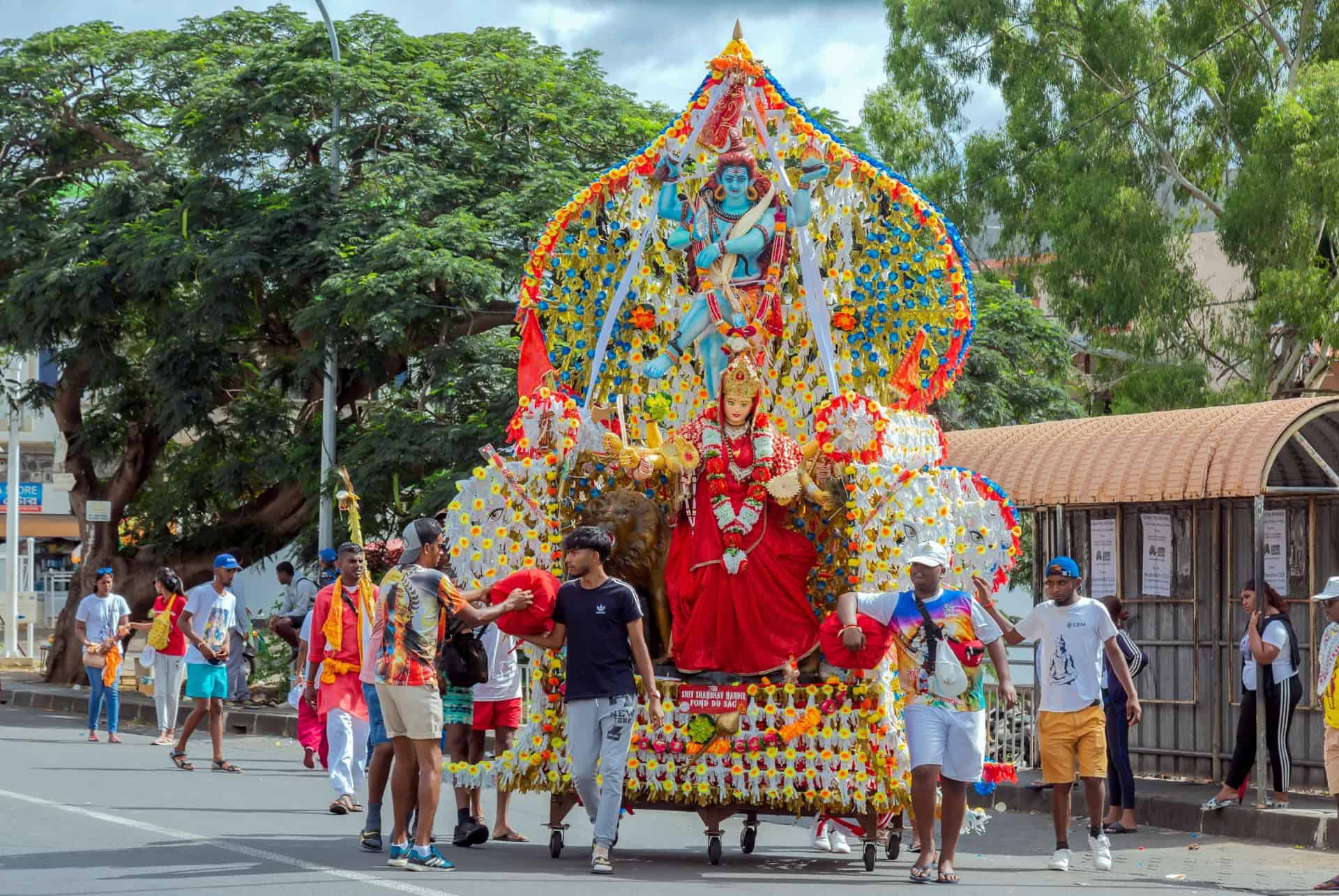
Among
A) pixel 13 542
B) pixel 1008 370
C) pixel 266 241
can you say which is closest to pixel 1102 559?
pixel 1008 370

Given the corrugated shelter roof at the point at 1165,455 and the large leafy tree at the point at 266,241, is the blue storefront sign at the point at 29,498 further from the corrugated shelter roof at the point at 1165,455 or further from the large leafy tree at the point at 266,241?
the corrugated shelter roof at the point at 1165,455

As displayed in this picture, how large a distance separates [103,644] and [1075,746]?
12033 mm

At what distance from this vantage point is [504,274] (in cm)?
2116

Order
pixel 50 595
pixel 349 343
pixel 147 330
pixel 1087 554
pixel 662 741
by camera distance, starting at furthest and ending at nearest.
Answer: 1. pixel 50 595
2. pixel 147 330
3. pixel 349 343
4. pixel 1087 554
5. pixel 662 741

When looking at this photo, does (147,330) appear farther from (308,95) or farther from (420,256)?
(420,256)

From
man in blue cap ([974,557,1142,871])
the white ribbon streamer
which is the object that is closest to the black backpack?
the white ribbon streamer

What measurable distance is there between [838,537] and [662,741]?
5.96ft

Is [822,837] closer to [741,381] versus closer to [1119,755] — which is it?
[1119,755]

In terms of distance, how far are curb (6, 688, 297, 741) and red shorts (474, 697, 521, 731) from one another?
894cm

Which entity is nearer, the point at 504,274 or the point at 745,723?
the point at 745,723

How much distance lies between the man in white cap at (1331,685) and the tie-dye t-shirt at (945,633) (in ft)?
7.30

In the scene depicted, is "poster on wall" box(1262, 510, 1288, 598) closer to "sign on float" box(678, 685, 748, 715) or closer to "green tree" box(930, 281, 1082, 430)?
"sign on float" box(678, 685, 748, 715)

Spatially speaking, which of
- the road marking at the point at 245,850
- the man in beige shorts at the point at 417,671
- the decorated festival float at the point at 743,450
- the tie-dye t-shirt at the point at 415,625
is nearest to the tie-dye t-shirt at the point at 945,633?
the decorated festival float at the point at 743,450

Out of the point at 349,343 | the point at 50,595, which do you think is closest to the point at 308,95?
the point at 349,343
